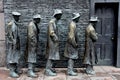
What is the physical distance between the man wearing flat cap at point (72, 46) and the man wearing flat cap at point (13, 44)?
1.69 m

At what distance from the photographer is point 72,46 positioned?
10211 mm

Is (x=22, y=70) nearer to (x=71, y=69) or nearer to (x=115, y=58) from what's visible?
(x=71, y=69)

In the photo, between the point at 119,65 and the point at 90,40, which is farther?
the point at 119,65

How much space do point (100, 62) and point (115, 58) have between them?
60cm

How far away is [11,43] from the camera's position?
388 inches

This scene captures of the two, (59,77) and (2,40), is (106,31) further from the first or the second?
(2,40)

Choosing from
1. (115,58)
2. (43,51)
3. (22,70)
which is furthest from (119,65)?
(22,70)

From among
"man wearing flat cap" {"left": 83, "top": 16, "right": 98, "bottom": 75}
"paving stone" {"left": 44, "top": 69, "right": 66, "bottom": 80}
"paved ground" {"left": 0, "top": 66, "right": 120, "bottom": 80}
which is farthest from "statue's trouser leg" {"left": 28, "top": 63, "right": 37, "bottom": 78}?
"man wearing flat cap" {"left": 83, "top": 16, "right": 98, "bottom": 75}

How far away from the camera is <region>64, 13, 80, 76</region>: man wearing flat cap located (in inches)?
395

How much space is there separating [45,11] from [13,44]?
1.99 m

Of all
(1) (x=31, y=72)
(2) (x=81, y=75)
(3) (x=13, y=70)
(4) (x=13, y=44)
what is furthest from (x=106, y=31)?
(3) (x=13, y=70)

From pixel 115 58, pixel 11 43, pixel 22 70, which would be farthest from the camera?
pixel 115 58

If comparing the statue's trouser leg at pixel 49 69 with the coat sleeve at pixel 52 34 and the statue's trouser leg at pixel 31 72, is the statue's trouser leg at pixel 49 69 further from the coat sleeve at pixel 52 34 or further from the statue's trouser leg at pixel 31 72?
the coat sleeve at pixel 52 34

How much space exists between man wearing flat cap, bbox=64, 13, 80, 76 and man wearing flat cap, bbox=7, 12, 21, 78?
1.69 meters
